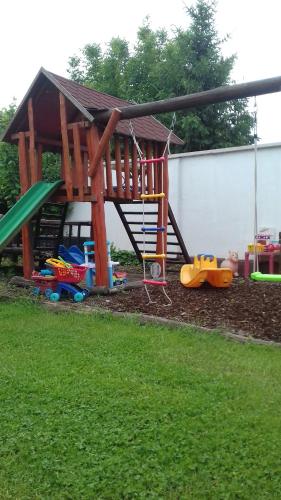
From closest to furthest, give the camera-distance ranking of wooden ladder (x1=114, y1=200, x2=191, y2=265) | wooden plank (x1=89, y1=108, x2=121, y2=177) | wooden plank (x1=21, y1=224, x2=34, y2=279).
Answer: wooden plank (x1=89, y1=108, x2=121, y2=177)
wooden plank (x1=21, y1=224, x2=34, y2=279)
wooden ladder (x1=114, y1=200, x2=191, y2=265)

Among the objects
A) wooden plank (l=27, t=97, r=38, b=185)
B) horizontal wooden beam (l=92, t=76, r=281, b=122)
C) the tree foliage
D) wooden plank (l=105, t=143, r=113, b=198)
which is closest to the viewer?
horizontal wooden beam (l=92, t=76, r=281, b=122)

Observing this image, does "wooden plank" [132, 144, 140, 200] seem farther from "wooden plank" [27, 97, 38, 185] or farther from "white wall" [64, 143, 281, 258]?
"white wall" [64, 143, 281, 258]

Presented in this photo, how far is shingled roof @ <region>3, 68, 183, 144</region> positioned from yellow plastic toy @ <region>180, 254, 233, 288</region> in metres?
2.79

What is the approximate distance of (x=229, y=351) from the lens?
4.63 m

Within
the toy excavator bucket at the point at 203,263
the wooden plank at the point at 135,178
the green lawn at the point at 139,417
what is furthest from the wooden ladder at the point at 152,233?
the green lawn at the point at 139,417

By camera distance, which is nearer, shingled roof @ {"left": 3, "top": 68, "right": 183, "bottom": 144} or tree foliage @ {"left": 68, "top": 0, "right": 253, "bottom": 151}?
shingled roof @ {"left": 3, "top": 68, "right": 183, "bottom": 144}

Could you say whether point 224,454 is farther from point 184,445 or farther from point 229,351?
point 229,351

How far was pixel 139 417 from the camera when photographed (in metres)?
3.22

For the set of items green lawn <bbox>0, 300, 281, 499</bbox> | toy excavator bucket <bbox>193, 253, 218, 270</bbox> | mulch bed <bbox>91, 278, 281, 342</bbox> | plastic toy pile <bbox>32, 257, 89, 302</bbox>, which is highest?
toy excavator bucket <bbox>193, 253, 218, 270</bbox>

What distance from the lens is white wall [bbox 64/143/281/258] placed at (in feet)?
32.8

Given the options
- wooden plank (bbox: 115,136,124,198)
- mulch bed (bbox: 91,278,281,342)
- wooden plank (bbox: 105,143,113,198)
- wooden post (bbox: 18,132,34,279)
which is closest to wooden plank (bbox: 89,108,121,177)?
wooden plank (bbox: 105,143,113,198)

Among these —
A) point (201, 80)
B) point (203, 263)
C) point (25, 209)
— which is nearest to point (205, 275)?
point (203, 263)

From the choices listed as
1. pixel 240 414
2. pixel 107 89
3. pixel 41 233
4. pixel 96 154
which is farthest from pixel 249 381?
pixel 107 89

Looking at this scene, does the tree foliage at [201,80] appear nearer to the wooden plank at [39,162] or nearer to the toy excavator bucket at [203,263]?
the wooden plank at [39,162]
